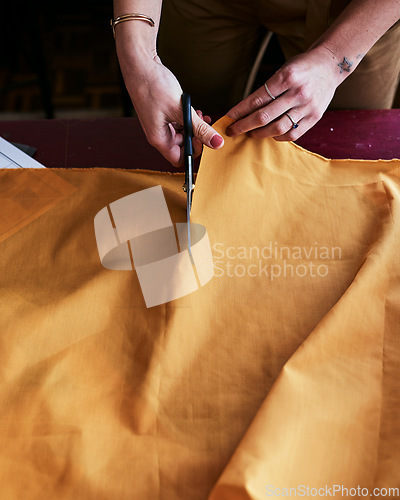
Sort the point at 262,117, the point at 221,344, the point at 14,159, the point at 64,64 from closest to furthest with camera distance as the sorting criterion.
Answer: the point at 221,344 → the point at 262,117 → the point at 14,159 → the point at 64,64

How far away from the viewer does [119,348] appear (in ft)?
1.94

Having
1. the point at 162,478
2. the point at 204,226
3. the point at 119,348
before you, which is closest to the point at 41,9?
the point at 204,226

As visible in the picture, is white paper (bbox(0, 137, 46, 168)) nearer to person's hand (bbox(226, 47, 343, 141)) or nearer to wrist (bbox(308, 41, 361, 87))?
person's hand (bbox(226, 47, 343, 141))

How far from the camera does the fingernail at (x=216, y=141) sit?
0.69m

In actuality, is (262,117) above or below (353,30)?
below

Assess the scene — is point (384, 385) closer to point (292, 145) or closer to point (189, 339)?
point (189, 339)

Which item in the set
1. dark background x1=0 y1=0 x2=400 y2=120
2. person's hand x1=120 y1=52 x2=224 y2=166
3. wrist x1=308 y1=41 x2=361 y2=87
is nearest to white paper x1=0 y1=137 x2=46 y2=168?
person's hand x1=120 y1=52 x2=224 y2=166

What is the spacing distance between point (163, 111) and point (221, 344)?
13.3 inches

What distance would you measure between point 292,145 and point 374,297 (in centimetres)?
28

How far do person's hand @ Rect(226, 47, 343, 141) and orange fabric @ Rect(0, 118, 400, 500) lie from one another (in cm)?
3

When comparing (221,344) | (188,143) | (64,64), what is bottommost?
(221,344)

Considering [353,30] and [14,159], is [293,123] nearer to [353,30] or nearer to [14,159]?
[353,30]

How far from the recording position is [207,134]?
69cm

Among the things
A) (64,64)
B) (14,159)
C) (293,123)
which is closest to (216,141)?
(293,123)
